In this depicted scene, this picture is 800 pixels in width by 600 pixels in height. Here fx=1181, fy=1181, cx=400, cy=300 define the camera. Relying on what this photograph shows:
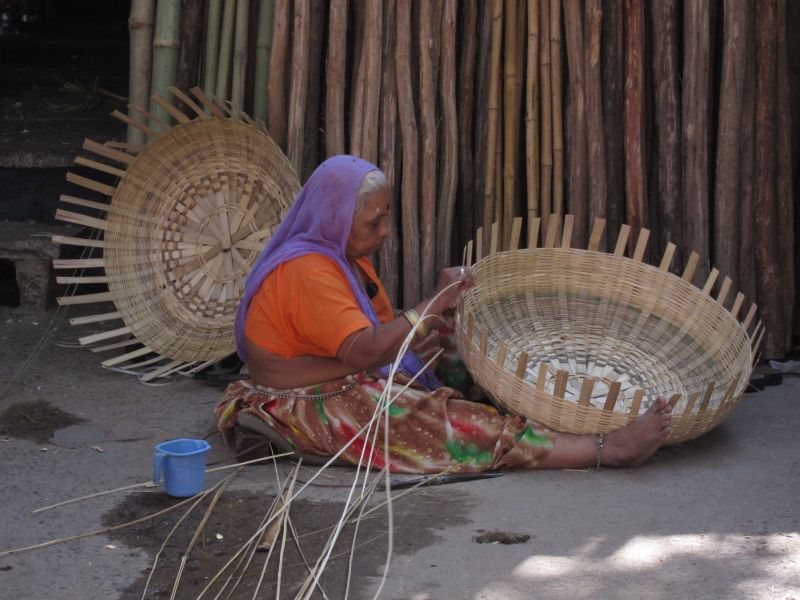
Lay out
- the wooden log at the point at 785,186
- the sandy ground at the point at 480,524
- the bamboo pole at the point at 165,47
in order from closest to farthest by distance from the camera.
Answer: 1. the sandy ground at the point at 480,524
2. the wooden log at the point at 785,186
3. the bamboo pole at the point at 165,47

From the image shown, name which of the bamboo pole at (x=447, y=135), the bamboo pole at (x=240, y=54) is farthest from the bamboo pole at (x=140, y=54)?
the bamboo pole at (x=447, y=135)

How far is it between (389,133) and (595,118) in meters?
0.74

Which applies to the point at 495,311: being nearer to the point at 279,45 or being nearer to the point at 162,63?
the point at 279,45

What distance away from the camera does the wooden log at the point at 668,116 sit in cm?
415

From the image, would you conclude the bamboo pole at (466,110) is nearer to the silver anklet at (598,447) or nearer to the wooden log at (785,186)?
the wooden log at (785,186)

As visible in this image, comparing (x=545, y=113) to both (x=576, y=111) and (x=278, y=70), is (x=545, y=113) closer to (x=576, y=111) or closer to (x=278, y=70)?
(x=576, y=111)

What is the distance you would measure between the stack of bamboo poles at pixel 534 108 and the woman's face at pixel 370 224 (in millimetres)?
1099

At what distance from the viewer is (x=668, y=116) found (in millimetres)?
4164

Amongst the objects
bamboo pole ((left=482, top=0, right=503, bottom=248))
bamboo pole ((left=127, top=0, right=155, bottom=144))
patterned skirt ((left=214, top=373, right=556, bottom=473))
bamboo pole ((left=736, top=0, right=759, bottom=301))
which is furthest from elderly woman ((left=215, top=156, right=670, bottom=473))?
bamboo pole ((left=127, top=0, right=155, bottom=144))

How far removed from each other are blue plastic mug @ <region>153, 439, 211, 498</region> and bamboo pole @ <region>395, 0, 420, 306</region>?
1460mm

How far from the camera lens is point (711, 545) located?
107 inches

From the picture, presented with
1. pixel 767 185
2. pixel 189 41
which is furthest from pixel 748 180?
pixel 189 41

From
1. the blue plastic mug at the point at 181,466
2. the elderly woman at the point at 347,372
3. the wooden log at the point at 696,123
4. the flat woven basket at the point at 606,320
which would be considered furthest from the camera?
the wooden log at the point at 696,123

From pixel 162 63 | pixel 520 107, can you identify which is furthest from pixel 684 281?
pixel 162 63
